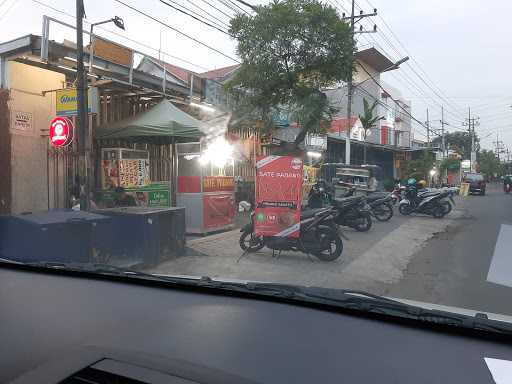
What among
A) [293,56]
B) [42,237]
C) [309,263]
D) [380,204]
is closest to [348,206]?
[380,204]

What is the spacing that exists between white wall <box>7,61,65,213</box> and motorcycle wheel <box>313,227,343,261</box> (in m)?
6.07

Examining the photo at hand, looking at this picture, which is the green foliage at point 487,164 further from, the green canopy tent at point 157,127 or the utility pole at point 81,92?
the utility pole at point 81,92

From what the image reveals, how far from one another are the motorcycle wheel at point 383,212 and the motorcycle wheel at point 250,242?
5.67 meters

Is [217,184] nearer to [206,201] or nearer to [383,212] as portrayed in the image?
[206,201]

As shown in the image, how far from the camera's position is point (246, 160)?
661 inches

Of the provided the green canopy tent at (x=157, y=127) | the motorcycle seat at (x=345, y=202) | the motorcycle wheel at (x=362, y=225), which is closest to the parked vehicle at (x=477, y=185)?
the motorcycle wheel at (x=362, y=225)

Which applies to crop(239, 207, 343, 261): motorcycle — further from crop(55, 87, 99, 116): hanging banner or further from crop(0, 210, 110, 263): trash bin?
crop(55, 87, 99, 116): hanging banner

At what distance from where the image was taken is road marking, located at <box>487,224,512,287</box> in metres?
5.83

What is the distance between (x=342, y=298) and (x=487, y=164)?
75.1 meters

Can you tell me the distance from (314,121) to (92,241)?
686cm

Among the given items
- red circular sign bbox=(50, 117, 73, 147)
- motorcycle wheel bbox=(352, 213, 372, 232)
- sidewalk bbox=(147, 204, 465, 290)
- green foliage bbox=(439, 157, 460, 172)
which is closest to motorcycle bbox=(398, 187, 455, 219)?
sidewalk bbox=(147, 204, 465, 290)

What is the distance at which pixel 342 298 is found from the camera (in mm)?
2201

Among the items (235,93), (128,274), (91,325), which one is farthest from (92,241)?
(235,93)

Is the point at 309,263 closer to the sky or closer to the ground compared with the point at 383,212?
closer to the ground
